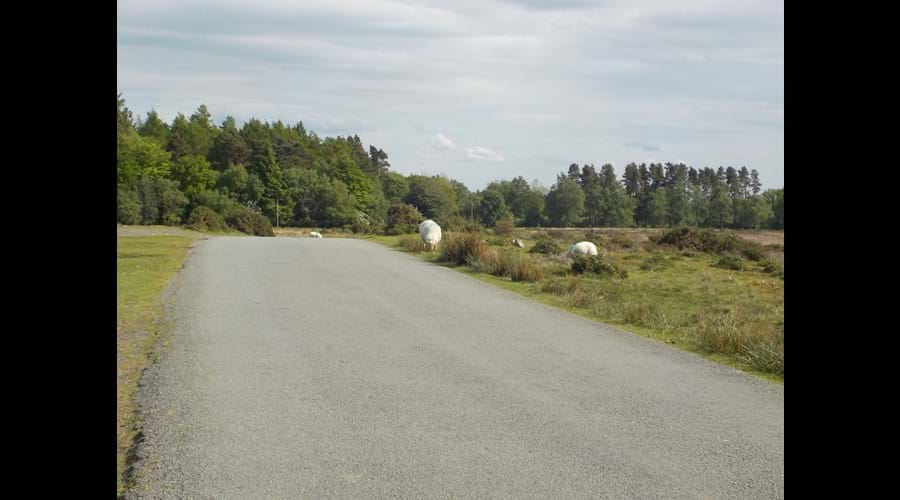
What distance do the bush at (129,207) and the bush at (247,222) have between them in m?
5.28

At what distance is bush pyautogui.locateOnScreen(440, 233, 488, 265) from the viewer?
66.5 ft

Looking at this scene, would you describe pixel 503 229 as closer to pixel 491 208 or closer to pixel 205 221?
pixel 205 221

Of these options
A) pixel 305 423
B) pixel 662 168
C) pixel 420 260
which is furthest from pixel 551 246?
pixel 662 168

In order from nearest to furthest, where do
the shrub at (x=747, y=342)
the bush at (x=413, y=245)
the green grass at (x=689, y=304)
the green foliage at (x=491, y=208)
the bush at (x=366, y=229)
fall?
the shrub at (x=747, y=342) < the green grass at (x=689, y=304) < the bush at (x=413, y=245) < the bush at (x=366, y=229) < the green foliage at (x=491, y=208)

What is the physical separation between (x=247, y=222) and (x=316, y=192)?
20.3 metres

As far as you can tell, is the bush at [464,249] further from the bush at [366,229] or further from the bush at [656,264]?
the bush at [366,229]

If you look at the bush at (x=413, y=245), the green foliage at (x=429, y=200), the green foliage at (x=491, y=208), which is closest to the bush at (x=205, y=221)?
the bush at (x=413, y=245)

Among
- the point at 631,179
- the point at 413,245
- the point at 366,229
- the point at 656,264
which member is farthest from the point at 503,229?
the point at 631,179

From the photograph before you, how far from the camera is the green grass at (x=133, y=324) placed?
16.0 ft

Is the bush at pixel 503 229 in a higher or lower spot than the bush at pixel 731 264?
higher

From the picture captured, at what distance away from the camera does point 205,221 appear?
46375 mm

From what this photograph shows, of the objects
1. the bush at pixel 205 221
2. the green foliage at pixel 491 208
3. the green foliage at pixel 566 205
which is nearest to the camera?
the bush at pixel 205 221
